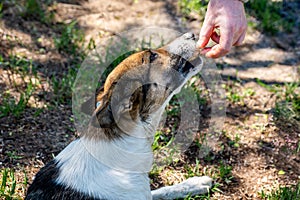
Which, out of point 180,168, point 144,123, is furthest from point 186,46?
point 180,168

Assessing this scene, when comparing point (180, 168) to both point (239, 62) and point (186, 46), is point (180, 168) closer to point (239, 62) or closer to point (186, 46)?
point (186, 46)

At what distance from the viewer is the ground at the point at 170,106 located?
4.61 meters

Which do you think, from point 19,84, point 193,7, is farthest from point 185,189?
point 193,7

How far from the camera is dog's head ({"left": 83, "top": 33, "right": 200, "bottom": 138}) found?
135 inches

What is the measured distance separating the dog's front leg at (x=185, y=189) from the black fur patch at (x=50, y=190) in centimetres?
101

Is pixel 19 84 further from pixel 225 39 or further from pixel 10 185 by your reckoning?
pixel 225 39

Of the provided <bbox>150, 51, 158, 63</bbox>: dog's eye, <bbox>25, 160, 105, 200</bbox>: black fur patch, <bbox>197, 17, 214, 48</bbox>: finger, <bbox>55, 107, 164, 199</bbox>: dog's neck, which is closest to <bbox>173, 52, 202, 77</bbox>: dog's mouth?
<bbox>150, 51, 158, 63</bbox>: dog's eye

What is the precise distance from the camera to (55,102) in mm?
5254

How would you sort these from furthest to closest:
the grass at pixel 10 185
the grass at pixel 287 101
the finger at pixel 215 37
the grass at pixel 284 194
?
the grass at pixel 287 101 < the grass at pixel 284 194 < the grass at pixel 10 185 < the finger at pixel 215 37

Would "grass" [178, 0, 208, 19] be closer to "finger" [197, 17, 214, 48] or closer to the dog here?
the dog

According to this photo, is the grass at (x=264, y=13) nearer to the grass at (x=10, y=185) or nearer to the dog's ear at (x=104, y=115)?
the grass at (x=10, y=185)

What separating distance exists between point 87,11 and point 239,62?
2252 mm

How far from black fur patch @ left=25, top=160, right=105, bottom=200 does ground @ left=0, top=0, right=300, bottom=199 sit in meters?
0.71

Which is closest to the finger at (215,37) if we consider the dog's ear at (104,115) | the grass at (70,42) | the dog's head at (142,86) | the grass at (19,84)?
the dog's head at (142,86)
